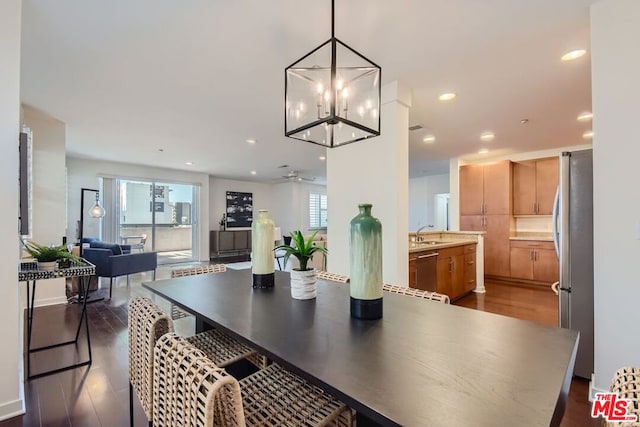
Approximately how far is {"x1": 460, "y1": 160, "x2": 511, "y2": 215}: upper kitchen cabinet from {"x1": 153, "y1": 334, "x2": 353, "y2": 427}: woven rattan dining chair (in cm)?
598

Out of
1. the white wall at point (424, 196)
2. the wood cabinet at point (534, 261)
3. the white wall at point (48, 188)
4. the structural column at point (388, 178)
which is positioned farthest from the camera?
the white wall at point (424, 196)

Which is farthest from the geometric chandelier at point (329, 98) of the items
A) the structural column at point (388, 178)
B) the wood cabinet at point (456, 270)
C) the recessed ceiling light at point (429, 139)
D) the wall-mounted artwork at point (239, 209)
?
the wall-mounted artwork at point (239, 209)

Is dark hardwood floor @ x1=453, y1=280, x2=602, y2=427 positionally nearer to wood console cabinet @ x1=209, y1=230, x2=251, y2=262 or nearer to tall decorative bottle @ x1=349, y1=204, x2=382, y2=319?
tall decorative bottle @ x1=349, y1=204, x2=382, y2=319

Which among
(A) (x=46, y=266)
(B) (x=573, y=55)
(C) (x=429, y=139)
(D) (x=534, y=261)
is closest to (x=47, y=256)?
(A) (x=46, y=266)

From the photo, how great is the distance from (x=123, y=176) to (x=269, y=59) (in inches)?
256

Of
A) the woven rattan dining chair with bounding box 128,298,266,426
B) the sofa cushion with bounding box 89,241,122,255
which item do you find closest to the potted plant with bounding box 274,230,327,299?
the woven rattan dining chair with bounding box 128,298,266,426

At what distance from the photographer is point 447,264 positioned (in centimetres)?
414

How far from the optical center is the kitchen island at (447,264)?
3533 mm

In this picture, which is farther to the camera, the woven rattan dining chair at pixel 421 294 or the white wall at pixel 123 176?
the white wall at pixel 123 176

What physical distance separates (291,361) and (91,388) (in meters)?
2.15

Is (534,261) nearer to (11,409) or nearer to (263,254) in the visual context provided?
(263,254)

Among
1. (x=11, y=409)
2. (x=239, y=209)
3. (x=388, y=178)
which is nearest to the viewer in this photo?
(x=11, y=409)

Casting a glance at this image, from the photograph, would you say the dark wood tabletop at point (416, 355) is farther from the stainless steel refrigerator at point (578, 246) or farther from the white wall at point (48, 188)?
the white wall at point (48, 188)

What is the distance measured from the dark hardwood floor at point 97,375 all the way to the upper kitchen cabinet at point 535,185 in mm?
2035
